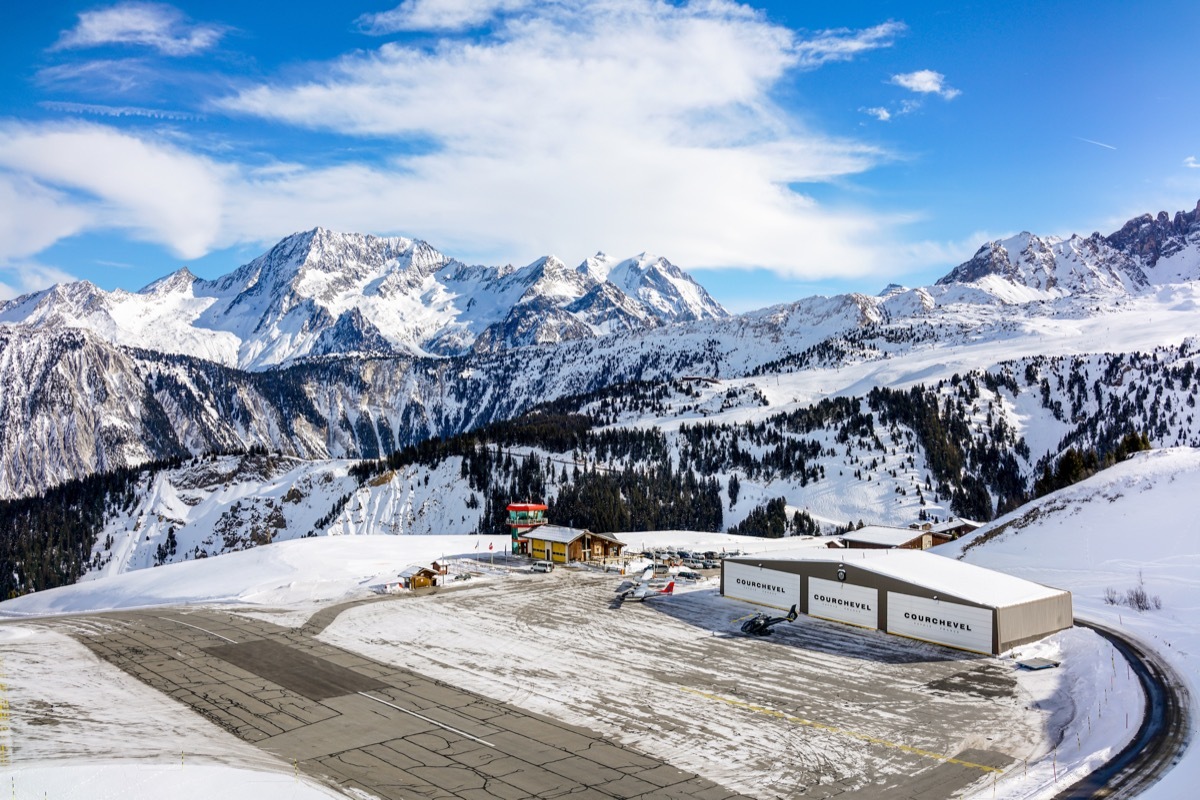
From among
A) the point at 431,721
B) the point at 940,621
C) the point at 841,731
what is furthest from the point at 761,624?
the point at 431,721

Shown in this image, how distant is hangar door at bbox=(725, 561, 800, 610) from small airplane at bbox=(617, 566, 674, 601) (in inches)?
209

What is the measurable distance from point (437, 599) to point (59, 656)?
1039 inches

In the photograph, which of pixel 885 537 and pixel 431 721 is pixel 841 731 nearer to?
pixel 431 721

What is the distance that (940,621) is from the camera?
164 ft

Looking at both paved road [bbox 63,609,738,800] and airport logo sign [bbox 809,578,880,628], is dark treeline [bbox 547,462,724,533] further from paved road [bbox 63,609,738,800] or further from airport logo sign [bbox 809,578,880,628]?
paved road [bbox 63,609,738,800]

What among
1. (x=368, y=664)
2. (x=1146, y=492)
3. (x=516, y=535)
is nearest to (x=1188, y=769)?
(x=368, y=664)

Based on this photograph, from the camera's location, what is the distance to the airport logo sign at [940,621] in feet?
157

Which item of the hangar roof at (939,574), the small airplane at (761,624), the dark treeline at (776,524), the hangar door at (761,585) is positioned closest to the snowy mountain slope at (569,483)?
the dark treeline at (776,524)

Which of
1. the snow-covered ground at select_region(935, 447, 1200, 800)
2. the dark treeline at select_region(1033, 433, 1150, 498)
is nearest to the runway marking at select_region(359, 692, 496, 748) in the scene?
the snow-covered ground at select_region(935, 447, 1200, 800)

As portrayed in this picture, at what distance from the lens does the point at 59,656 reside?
47.2 meters

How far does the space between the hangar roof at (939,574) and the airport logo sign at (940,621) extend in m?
0.90

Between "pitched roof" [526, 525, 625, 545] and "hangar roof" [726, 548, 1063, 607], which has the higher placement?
"hangar roof" [726, 548, 1063, 607]

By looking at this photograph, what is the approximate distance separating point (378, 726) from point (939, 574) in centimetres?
3832

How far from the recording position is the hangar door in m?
59.9
